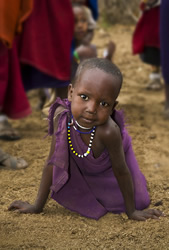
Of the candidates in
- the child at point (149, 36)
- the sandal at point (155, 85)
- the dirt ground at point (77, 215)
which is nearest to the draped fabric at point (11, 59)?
the dirt ground at point (77, 215)

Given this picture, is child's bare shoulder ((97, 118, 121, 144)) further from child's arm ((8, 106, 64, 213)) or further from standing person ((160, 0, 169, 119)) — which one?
standing person ((160, 0, 169, 119))

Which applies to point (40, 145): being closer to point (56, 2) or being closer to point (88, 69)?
point (56, 2)

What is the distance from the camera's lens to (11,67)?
11.4 feet

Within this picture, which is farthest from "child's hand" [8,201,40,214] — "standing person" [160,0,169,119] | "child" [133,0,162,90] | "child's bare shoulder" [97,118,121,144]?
"child" [133,0,162,90]

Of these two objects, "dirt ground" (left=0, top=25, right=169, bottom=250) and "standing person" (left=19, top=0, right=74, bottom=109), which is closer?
"dirt ground" (left=0, top=25, right=169, bottom=250)

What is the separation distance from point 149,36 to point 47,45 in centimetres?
178

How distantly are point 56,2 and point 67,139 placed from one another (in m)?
1.70

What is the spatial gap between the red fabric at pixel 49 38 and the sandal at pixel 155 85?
169 cm

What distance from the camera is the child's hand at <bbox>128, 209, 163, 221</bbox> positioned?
247cm

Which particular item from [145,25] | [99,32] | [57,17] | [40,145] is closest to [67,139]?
[40,145]

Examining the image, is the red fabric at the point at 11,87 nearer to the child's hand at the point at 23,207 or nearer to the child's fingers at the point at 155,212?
the child's hand at the point at 23,207

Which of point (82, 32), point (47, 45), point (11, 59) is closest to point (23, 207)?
point (11, 59)

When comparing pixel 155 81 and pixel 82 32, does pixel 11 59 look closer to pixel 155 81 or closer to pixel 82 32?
pixel 82 32

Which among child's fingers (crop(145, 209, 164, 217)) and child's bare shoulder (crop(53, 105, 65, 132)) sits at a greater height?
child's bare shoulder (crop(53, 105, 65, 132))
